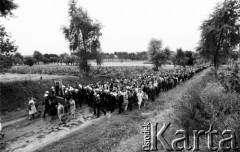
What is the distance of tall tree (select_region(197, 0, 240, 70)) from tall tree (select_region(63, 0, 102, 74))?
699 inches

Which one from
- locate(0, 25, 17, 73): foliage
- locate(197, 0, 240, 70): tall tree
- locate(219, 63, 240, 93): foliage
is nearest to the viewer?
locate(219, 63, 240, 93): foliage

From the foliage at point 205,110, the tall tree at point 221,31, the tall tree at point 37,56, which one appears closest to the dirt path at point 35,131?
the foliage at point 205,110

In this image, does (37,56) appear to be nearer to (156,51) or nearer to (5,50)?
(156,51)

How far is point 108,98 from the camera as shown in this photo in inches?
469

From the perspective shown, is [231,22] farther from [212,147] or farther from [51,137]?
[51,137]

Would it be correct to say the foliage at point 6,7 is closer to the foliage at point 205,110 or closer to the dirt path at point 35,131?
the dirt path at point 35,131

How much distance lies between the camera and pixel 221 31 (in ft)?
70.5

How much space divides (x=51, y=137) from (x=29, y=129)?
2.20m

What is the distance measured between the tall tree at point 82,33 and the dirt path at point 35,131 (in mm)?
14233

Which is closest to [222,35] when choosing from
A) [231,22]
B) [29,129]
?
[231,22]

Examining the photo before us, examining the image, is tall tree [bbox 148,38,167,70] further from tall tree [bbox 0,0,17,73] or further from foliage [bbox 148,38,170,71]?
tall tree [bbox 0,0,17,73]

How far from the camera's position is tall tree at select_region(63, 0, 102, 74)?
22844 mm

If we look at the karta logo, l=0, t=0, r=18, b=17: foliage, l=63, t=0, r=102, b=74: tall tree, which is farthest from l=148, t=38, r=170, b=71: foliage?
the karta logo

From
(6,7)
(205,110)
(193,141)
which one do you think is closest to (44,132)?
(193,141)
